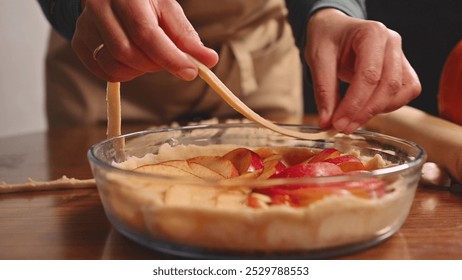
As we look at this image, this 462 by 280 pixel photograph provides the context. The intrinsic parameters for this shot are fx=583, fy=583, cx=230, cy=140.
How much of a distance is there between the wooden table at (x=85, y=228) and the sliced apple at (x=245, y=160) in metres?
0.15

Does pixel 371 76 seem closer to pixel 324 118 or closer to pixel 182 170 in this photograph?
pixel 324 118

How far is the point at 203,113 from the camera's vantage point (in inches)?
55.9

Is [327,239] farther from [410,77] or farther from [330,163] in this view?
[410,77]

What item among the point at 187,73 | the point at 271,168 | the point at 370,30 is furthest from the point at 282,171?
the point at 370,30

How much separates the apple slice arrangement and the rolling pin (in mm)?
158

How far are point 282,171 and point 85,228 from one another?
0.20m

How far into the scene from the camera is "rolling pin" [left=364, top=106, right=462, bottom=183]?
0.73 m

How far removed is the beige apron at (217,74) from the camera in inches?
52.9

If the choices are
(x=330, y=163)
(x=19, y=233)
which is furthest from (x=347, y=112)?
(x=19, y=233)

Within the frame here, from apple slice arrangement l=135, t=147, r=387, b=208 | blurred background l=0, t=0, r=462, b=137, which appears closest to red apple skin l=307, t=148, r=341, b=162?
apple slice arrangement l=135, t=147, r=387, b=208

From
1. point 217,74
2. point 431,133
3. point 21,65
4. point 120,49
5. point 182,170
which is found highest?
point 120,49

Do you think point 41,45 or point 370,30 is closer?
point 370,30

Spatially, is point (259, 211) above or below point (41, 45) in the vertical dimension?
above

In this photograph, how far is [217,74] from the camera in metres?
1.37
